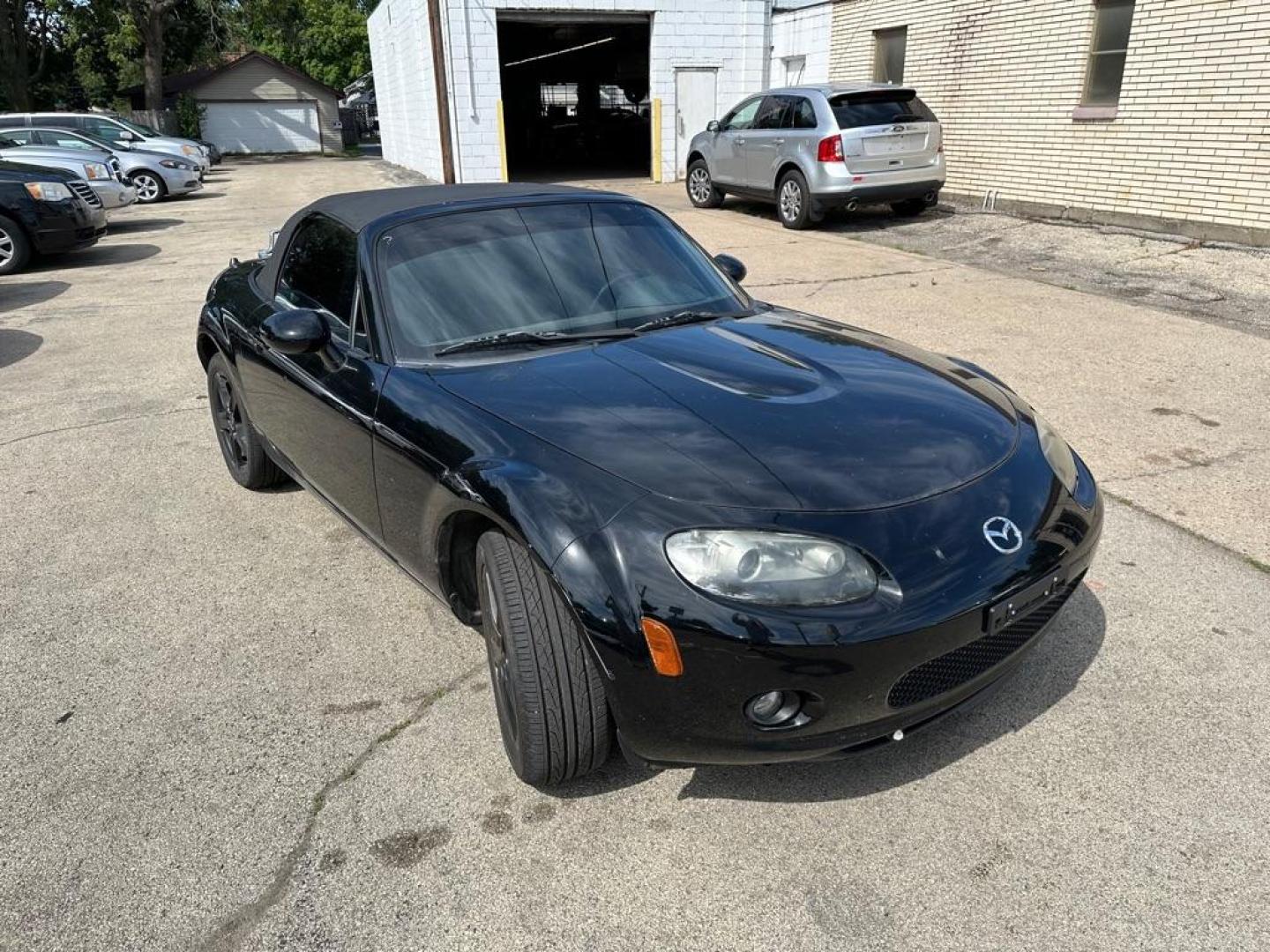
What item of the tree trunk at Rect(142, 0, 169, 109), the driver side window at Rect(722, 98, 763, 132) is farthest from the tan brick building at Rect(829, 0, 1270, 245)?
the tree trunk at Rect(142, 0, 169, 109)

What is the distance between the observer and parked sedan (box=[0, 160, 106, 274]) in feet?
35.7

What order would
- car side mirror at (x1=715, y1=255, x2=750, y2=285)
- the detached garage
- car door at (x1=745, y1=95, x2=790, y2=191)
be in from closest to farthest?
car side mirror at (x1=715, y1=255, x2=750, y2=285) < car door at (x1=745, y1=95, x2=790, y2=191) < the detached garage

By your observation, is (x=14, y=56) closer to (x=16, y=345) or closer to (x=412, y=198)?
(x=16, y=345)

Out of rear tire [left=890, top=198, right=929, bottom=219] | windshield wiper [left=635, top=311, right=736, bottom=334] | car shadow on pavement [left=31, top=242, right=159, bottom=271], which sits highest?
windshield wiper [left=635, top=311, right=736, bottom=334]

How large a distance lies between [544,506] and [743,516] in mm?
488

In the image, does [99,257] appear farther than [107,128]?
No

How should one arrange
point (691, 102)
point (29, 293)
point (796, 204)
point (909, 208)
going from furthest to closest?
1. point (691, 102)
2. point (909, 208)
3. point (796, 204)
4. point (29, 293)

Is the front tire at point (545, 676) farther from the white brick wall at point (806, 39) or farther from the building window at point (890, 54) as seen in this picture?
the white brick wall at point (806, 39)

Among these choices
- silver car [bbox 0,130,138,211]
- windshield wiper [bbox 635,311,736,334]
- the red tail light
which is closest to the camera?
windshield wiper [bbox 635,311,736,334]

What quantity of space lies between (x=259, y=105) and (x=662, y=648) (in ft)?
159

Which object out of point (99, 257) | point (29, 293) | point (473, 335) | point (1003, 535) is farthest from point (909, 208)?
point (1003, 535)

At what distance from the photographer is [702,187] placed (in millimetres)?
15234

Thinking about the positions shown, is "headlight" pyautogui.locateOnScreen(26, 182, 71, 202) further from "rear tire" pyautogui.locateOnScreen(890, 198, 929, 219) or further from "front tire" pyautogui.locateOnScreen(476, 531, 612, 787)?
"front tire" pyautogui.locateOnScreen(476, 531, 612, 787)

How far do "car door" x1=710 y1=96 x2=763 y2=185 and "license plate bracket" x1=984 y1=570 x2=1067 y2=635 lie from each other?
468 inches
